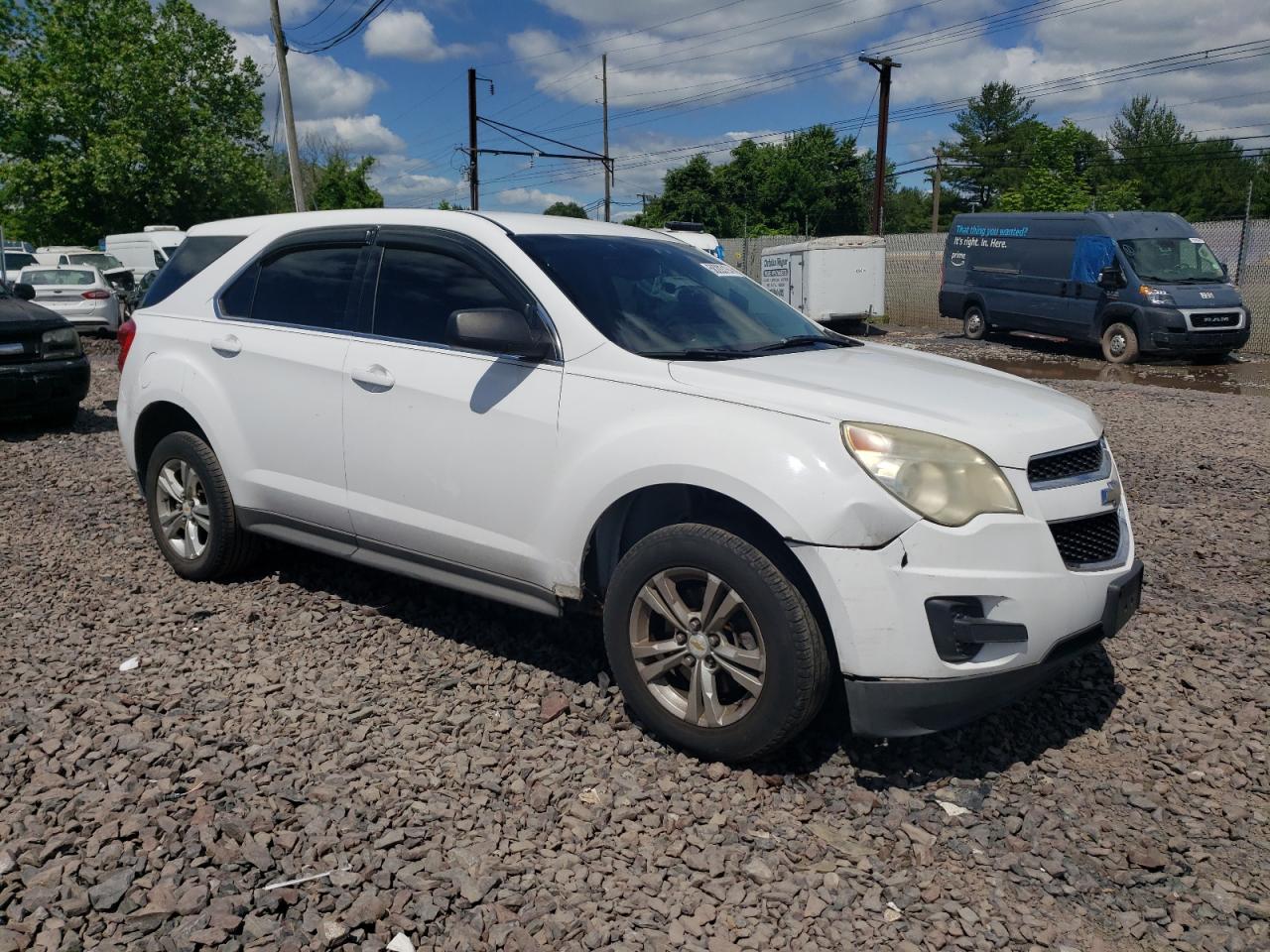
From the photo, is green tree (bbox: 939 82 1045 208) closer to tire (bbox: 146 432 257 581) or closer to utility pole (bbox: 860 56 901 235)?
utility pole (bbox: 860 56 901 235)

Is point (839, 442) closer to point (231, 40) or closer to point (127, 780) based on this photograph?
point (127, 780)

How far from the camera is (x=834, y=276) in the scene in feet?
74.1

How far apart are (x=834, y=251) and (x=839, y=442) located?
20.5 meters

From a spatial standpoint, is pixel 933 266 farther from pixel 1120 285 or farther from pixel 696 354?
pixel 696 354

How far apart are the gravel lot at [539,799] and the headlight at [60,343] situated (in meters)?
5.34


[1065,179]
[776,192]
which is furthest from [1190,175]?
[776,192]

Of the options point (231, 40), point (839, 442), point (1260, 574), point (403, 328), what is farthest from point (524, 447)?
point (231, 40)

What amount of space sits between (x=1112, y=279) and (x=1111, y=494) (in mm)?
14920

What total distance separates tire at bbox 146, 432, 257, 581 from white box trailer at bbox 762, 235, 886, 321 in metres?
18.5

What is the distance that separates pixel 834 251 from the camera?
22.5 m

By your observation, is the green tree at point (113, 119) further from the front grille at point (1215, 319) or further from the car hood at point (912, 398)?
the car hood at point (912, 398)

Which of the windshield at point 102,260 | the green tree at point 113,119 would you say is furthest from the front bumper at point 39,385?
the green tree at point 113,119

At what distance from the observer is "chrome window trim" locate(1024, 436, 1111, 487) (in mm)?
3053

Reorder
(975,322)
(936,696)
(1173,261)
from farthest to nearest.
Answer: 1. (975,322)
2. (1173,261)
3. (936,696)
